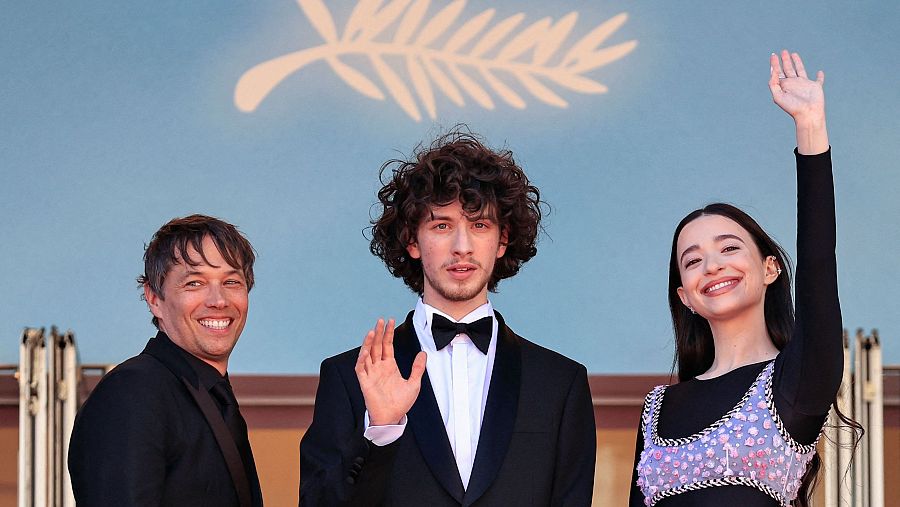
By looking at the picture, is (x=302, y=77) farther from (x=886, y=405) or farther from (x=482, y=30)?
(x=886, y=405)

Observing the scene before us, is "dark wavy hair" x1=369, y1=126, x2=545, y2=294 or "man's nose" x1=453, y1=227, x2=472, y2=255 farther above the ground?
"dark wavy hair" x1=369, y1=126, x2=545, y2=294

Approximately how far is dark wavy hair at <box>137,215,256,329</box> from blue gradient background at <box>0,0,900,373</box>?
293 centimetres

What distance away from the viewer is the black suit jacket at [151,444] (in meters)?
3.49

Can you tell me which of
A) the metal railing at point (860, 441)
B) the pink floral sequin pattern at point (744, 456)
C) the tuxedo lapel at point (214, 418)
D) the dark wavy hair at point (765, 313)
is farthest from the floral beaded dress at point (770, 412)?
the metal railing at point (860, 441)

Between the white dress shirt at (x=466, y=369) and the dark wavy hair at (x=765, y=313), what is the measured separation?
21.7 inches

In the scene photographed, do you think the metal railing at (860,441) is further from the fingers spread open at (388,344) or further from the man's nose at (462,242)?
the fingers spread open at (388,344)

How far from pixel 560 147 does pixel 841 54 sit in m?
1.43

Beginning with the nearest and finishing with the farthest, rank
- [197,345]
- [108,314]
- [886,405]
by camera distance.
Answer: [197,345] → [886,405] → [108,314]

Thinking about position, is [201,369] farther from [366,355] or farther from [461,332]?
[461,332]

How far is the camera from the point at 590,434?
3.98 meters

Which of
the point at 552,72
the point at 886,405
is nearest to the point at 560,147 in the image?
the point at 552,72

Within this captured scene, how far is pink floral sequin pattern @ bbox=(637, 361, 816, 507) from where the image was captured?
3609 millimetres

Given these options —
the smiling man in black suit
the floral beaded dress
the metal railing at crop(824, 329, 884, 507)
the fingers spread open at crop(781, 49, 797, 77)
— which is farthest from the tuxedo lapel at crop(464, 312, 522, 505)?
the metal railing at crop(824, 329, 884, 507)

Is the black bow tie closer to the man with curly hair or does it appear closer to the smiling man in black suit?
the man with curly hair
